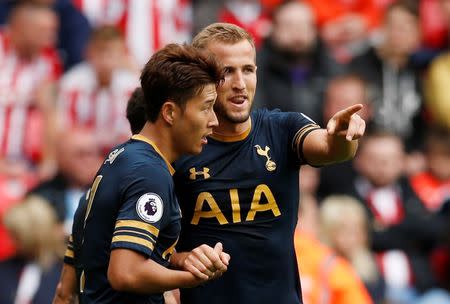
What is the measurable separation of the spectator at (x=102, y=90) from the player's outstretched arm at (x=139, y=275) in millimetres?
5596

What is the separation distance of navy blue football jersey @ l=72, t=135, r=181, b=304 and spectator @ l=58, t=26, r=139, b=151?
5.26 metres

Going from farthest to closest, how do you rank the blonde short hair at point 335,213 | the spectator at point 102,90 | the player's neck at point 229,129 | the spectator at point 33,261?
the spectator at point 102,90, the blonde short hair at point 335,213, the spectator at point 33,261, the player's neck at point 229,129

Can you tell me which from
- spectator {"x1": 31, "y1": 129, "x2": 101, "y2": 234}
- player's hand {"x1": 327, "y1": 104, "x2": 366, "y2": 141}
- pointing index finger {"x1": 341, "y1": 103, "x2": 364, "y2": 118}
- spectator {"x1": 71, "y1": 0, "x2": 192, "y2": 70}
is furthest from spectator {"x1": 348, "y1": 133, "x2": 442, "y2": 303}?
pointing index finger {"x1": 341, "y1": 103, "x2": 364, "y2": 118}

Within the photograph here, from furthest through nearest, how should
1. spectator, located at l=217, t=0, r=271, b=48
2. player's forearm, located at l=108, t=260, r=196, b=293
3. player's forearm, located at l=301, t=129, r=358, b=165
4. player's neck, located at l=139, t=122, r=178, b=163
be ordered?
spectator, located at l=217, t=0, r=271, b=48 → player's forearm, located at l=301, t=129, r=358, b=165 → player's neck, located at l=139, t=122, r=178, b=163 → player's forearm, located at l=108, t=260, r=196, b=293

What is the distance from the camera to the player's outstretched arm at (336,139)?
5098mm

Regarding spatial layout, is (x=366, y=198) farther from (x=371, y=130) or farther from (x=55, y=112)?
(x=55, y=112)

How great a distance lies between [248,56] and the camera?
5629mm

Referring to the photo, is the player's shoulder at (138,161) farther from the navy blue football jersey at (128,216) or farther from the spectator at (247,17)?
the spectator at (247,17)

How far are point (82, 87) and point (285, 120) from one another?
5.08 m

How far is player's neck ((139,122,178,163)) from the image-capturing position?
5156 mm

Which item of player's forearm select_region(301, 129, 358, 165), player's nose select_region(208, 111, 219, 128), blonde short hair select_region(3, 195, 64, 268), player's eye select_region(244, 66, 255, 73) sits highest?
player's eye select_region(244, 66, 255, 73)

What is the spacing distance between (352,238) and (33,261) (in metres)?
2.60

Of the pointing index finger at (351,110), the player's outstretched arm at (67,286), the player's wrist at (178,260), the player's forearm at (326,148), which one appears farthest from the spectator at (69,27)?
the pointing index finger at (351,110)

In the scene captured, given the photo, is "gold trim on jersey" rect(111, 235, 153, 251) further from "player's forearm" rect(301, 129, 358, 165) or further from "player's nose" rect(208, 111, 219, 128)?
"player's forearm" rect(301, 129, 358, 165)
